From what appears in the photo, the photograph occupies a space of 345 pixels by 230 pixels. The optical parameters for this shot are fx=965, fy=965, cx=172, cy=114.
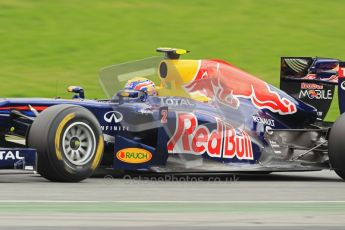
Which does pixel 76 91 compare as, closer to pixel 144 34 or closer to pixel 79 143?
pixel 79 143

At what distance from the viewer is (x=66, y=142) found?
974 centimetres

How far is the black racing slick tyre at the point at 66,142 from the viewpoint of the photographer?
375 inches

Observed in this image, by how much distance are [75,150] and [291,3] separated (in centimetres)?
1831

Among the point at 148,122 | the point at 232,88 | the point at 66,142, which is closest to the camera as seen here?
the point at 66,142

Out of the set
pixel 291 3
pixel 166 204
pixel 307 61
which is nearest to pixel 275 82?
pixel 291 3

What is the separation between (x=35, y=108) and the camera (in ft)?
33.3

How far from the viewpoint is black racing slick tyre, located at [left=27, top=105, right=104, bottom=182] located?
952 cm

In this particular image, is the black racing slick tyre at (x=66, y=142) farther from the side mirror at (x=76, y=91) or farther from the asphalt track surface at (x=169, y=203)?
the side mirror at (x=76, y=91)

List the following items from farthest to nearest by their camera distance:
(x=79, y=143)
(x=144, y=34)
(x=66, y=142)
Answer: (x=144, y=34), (x=79, y=143), (x=66, y=142)

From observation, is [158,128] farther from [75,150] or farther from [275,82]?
[275,82]

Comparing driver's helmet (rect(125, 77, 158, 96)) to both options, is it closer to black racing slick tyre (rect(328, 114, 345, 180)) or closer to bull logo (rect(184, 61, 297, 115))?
bull logo (rect(184, 61, 297, 115))

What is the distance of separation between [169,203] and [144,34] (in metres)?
16.6

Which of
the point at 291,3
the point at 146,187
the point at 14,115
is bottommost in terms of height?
the point at 146,187

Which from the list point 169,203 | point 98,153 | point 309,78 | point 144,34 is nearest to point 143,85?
point 98,153
